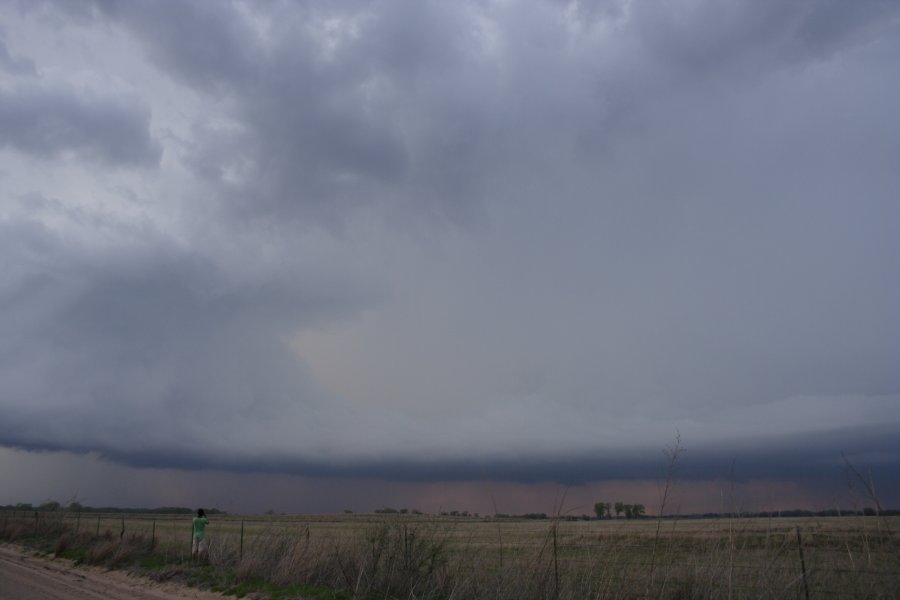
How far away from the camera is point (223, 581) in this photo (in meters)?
16.5

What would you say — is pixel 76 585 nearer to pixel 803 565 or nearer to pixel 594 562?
pixel 594 562

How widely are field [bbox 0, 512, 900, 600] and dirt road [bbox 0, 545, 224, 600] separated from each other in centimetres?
156

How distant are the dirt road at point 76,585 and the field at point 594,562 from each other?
1.56 metres

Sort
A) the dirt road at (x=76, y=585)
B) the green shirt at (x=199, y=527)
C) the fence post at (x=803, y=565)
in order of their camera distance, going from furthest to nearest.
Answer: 1. the green shirt at (x=199, y=527)
2. the dirt road at (x=76, y=585)
3. the fence post at (x=803, y=565)

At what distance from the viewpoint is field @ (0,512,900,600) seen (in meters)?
7.92

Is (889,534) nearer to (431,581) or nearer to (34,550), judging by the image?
(431,581)

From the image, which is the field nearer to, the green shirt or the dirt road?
the dirt road

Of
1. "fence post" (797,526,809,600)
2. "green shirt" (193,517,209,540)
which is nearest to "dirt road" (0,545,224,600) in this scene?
"green shirt" (193,517,209,540)

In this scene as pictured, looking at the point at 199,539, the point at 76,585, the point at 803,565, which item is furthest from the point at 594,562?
the point at 76,585

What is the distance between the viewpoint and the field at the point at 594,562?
7.92 metres

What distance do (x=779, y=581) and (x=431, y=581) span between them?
6.13 meters

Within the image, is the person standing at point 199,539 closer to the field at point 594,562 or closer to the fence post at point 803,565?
the field at point 594,562

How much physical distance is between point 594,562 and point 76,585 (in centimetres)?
1561

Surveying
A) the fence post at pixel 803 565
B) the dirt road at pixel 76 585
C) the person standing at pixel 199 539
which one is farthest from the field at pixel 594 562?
the person standing at pixel 199 539
